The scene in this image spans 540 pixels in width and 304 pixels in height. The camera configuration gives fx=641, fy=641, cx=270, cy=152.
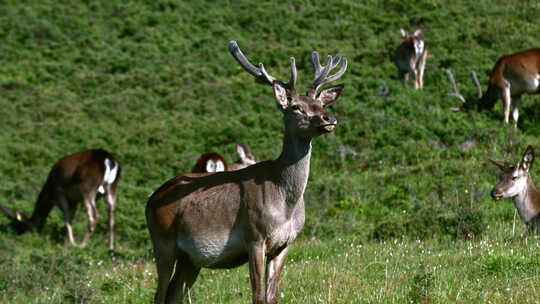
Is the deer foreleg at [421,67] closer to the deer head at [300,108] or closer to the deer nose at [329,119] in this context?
the deer head at [300,108]

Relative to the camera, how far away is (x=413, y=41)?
19.4m

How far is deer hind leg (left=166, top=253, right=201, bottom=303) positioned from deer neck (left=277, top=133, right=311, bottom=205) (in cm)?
136

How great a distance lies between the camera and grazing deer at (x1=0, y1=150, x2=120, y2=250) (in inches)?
551

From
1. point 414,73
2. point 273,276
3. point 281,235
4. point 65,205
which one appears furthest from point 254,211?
point 414,73

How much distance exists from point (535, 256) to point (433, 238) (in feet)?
7.62

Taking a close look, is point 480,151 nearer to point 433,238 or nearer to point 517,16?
point 433,238

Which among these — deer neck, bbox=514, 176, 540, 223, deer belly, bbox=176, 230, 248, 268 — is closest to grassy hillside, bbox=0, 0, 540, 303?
deer neck, bbox=514, 176, 540, 223

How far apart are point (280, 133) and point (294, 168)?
457 inches

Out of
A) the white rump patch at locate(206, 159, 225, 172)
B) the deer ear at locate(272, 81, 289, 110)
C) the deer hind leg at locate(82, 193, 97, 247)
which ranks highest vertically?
the deer ear at locate(272, 81, 289, 110)

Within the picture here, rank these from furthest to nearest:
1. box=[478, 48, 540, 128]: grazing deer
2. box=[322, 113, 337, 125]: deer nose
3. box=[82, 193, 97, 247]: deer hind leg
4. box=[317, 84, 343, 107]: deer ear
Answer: box=[478, 48, 540, 128]: grazing deer < box=[82, 193, 97, 247]: deer hind leg < box=[317, 84, 343, 107]: deer ear < box=[322, 113, 337, 125]: deer nose

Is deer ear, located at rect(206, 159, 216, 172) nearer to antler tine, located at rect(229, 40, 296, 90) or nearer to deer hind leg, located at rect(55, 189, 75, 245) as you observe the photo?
deer hind leg, located at rect(55, 189, 75, 245)

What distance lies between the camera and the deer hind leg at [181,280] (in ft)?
20.3

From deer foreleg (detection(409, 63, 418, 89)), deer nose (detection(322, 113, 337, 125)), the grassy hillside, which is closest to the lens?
deer nose (detection(322, 113, 337, 125))

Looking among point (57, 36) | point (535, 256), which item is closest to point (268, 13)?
point (57, 36)
